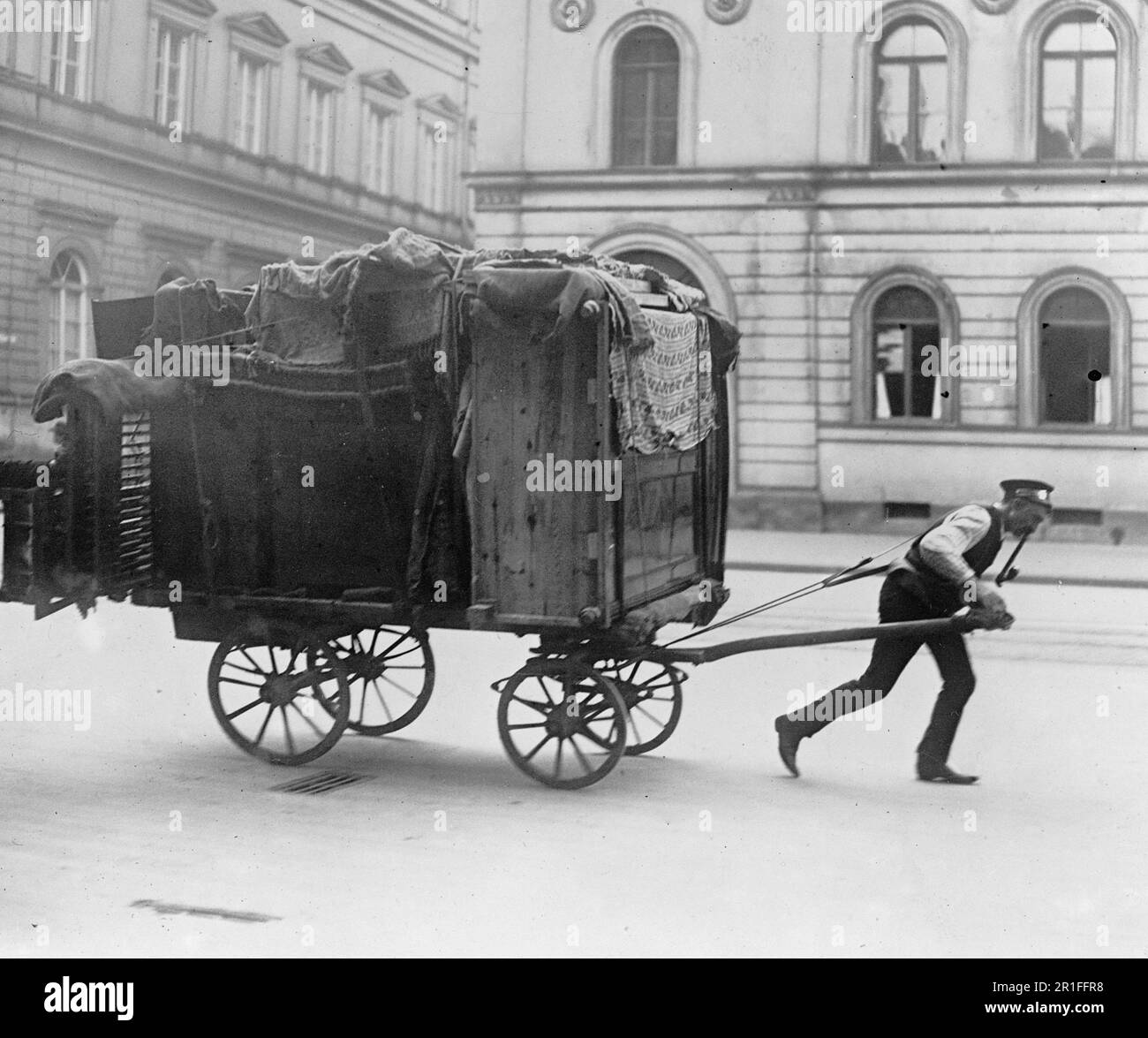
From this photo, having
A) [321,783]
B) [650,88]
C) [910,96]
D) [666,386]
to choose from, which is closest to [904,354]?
[910,96]

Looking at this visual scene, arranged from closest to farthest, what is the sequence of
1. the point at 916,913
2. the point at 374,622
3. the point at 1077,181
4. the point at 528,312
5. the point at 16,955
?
the point at 16,955 → the point at 916,913 → the point at 528,312 → the point at 374,622 → the point at 1077,181

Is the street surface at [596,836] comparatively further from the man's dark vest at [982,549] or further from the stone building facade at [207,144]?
the stone building facade at [207,144]

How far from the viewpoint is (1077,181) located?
75.9ft

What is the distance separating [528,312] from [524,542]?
3.88 feet

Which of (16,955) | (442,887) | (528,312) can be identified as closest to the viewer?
(16,955)

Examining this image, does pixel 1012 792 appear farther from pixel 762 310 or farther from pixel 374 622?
pixel 762 310

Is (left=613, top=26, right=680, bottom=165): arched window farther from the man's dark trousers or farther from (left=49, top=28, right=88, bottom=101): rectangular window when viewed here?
the man's dark trousers

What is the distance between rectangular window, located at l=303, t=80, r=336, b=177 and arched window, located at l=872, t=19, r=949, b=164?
9.39 meters

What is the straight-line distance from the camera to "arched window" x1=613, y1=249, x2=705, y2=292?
2489 cm

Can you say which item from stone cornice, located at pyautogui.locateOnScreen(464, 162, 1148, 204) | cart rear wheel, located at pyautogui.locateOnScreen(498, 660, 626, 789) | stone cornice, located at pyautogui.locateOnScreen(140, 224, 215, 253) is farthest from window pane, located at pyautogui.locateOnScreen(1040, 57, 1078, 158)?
cart rear wheel, located at pyautogui.locateOnScreen(498, 660, 626, 789)

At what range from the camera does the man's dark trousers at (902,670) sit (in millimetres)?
7980

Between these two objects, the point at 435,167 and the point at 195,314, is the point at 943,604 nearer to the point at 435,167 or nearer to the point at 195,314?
the point at 195,314

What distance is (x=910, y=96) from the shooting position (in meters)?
23.9

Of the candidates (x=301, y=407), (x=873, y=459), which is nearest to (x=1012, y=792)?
(x=301, y=407)
